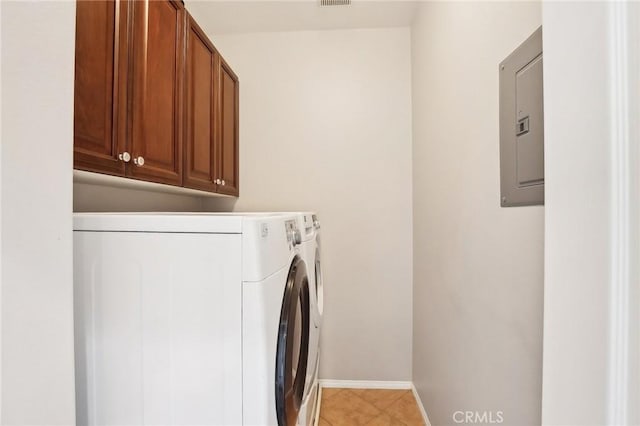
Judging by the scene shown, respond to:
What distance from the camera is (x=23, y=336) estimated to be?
50 centimetres

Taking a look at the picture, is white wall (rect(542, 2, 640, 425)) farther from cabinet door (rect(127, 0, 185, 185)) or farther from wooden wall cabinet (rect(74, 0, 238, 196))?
cabinet door (rect(127, 0, 185, 185))

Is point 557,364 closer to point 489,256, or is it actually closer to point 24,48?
point 489,256

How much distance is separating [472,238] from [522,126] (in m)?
0.50

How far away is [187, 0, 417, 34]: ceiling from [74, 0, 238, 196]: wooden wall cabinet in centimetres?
45

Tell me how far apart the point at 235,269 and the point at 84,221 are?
435 millimetres

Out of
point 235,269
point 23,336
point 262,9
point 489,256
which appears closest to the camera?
point 23,336

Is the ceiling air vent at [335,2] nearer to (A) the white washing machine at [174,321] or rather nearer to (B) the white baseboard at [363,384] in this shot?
(A) the white washing machine at [174,321]

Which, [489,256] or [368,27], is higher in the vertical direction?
[368,27]

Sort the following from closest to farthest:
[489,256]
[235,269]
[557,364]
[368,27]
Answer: [557,364] < [235,269] < [489,256] < [368,27]

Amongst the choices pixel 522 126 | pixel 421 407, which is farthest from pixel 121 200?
pixel 421 407

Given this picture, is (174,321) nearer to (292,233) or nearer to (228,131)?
(292,233)

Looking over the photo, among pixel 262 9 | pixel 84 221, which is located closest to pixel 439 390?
pixel 84 221

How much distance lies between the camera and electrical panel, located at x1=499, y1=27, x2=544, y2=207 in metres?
0.79

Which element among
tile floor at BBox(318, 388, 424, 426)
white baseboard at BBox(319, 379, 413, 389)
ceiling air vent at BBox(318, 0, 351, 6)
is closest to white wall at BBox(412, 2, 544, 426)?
tile floor at BBox(318, 388, 424, 426)
